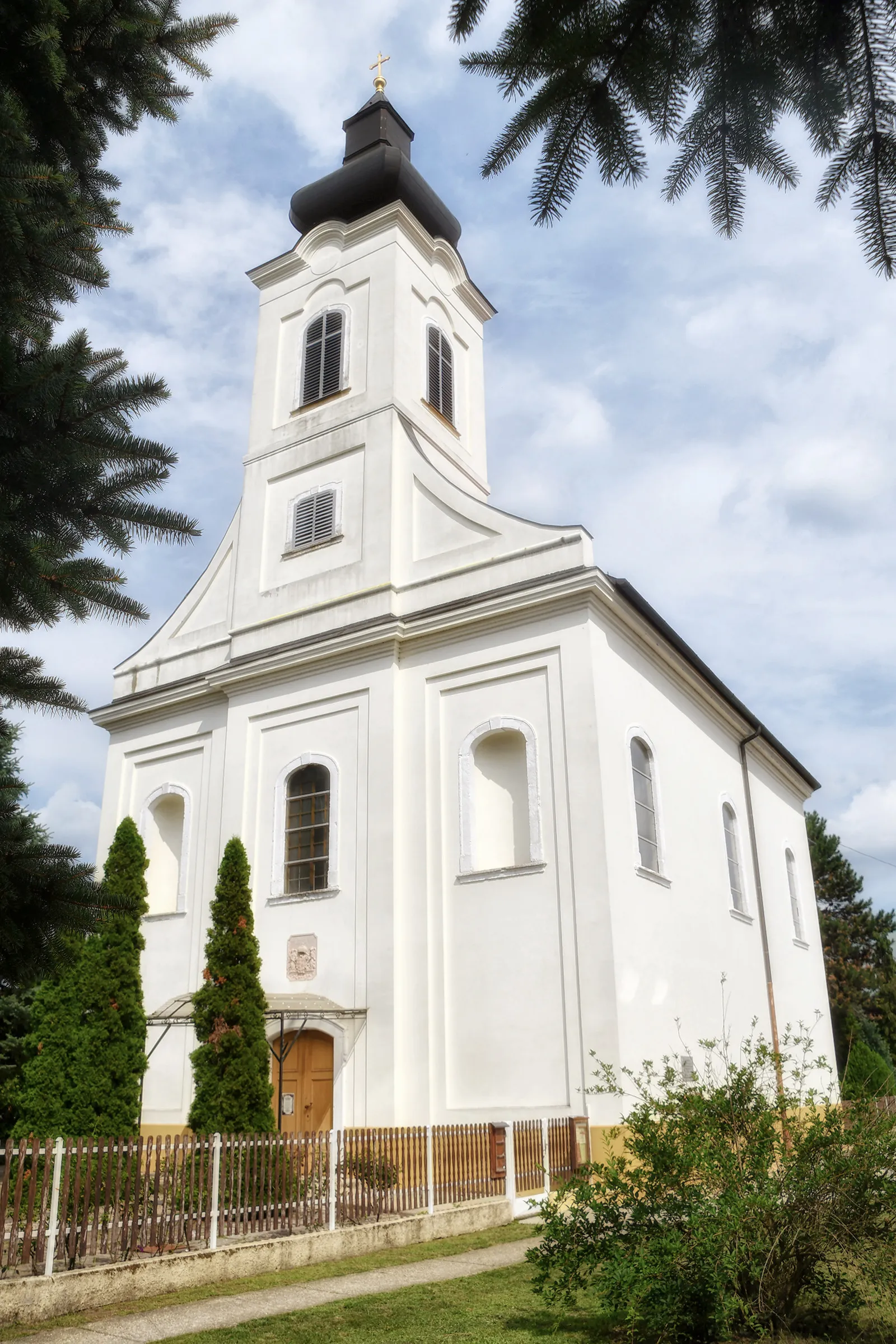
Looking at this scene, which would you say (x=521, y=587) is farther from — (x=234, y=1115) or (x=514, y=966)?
(x=234, y=1115)

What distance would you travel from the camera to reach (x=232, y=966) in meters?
13.9

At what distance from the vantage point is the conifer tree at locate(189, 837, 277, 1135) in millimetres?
13289

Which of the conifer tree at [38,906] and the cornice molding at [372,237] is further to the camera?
the cornice molding at [372,237]

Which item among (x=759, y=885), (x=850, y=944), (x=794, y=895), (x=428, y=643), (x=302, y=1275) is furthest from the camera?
(x=850, y=944)

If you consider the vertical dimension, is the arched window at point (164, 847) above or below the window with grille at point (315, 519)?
below

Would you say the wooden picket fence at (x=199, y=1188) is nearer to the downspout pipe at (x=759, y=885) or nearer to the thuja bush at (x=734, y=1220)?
the thuja bush at (x=734, y=1220)

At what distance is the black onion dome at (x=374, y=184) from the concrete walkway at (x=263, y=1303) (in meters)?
20.7

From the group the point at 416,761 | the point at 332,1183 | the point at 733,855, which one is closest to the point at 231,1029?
the point at 332,1183

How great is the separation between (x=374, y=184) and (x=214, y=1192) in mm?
20881

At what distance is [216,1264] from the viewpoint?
8867 mm

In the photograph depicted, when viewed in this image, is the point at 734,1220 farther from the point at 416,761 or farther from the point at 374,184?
the point at 374,184

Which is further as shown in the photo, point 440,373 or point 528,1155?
point 440,373

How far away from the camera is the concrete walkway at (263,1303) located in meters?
6.99

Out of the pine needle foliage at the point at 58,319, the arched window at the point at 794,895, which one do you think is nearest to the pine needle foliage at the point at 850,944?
the arched window at the point at 794,895
